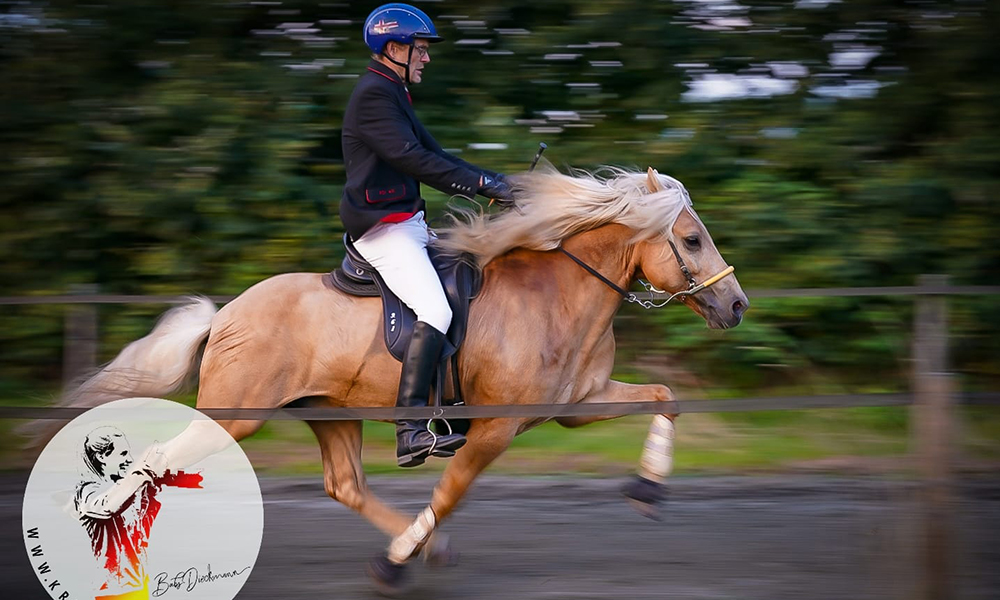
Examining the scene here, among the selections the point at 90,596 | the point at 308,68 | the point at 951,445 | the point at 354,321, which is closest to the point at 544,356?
the point at 354,321

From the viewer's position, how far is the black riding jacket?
13.1 ft

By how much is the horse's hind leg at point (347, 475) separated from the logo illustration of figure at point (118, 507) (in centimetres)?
78

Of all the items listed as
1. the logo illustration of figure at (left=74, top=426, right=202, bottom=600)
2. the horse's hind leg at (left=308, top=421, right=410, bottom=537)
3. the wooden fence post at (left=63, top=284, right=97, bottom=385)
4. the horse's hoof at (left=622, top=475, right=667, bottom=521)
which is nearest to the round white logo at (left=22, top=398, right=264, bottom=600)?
the logo illustration of figure at (left=74, top=426, right=202, bottom=600)

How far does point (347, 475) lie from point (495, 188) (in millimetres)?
1413

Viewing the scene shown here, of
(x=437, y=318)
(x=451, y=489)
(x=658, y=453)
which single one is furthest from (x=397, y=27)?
(x=658, y=453)

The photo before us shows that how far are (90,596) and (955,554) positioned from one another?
309 cm

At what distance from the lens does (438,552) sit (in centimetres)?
441

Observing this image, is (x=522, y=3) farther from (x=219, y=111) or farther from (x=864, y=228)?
(x=864, y=228)

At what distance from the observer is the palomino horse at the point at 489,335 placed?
4031mm

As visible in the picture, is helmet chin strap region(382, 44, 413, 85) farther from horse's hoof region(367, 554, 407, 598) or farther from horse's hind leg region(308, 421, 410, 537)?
horse's hoof region(367, 554, 407, 598)

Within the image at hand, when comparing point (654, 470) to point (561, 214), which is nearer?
point (654, 470)

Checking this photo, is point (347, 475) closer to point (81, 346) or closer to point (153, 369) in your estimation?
point (153, 369)

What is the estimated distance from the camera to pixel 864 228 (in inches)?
290

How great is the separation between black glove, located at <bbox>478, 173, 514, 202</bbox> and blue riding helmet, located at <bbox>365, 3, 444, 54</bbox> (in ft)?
1.99
